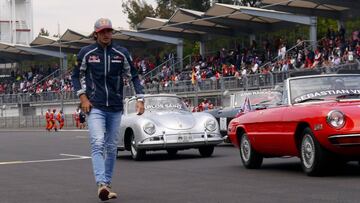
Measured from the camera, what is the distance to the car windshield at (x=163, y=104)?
17.1 meters

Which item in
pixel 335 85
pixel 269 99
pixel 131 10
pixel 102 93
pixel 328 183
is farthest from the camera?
pixel 131 10

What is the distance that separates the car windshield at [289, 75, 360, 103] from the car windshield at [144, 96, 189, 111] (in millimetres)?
5819

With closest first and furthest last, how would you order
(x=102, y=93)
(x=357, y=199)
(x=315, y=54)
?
1. (x=357, y=199)
2. (x=102, y=93)
3. (x=315, y=54)

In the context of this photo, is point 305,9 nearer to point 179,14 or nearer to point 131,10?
point 179,14

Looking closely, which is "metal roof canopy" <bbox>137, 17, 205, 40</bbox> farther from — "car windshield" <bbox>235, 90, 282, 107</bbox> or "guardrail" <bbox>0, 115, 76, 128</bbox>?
"car windshield" <bbox>235, 90, 282, 107</bbox>

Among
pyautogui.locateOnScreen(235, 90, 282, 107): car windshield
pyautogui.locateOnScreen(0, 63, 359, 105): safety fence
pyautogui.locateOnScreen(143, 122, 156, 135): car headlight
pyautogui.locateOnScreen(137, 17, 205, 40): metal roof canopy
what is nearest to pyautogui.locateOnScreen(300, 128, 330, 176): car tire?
pyautogui.locateOnScreen(143, 122, 156, 135): car headlight

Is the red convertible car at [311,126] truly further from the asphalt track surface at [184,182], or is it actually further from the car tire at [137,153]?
the car tire at [137,153]

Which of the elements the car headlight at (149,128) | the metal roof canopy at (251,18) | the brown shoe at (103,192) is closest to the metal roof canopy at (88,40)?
the metal roof canopy at (251,18)

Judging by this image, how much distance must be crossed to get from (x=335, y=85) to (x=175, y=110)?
6156 mm

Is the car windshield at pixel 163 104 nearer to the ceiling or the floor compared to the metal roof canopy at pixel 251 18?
nearer to the floor

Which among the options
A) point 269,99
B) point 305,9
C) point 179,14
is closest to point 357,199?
point 269,99

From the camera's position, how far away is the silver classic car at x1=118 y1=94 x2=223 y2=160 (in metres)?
15.8

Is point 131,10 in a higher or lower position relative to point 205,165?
higher

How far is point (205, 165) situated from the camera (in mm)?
Answer: 13844
